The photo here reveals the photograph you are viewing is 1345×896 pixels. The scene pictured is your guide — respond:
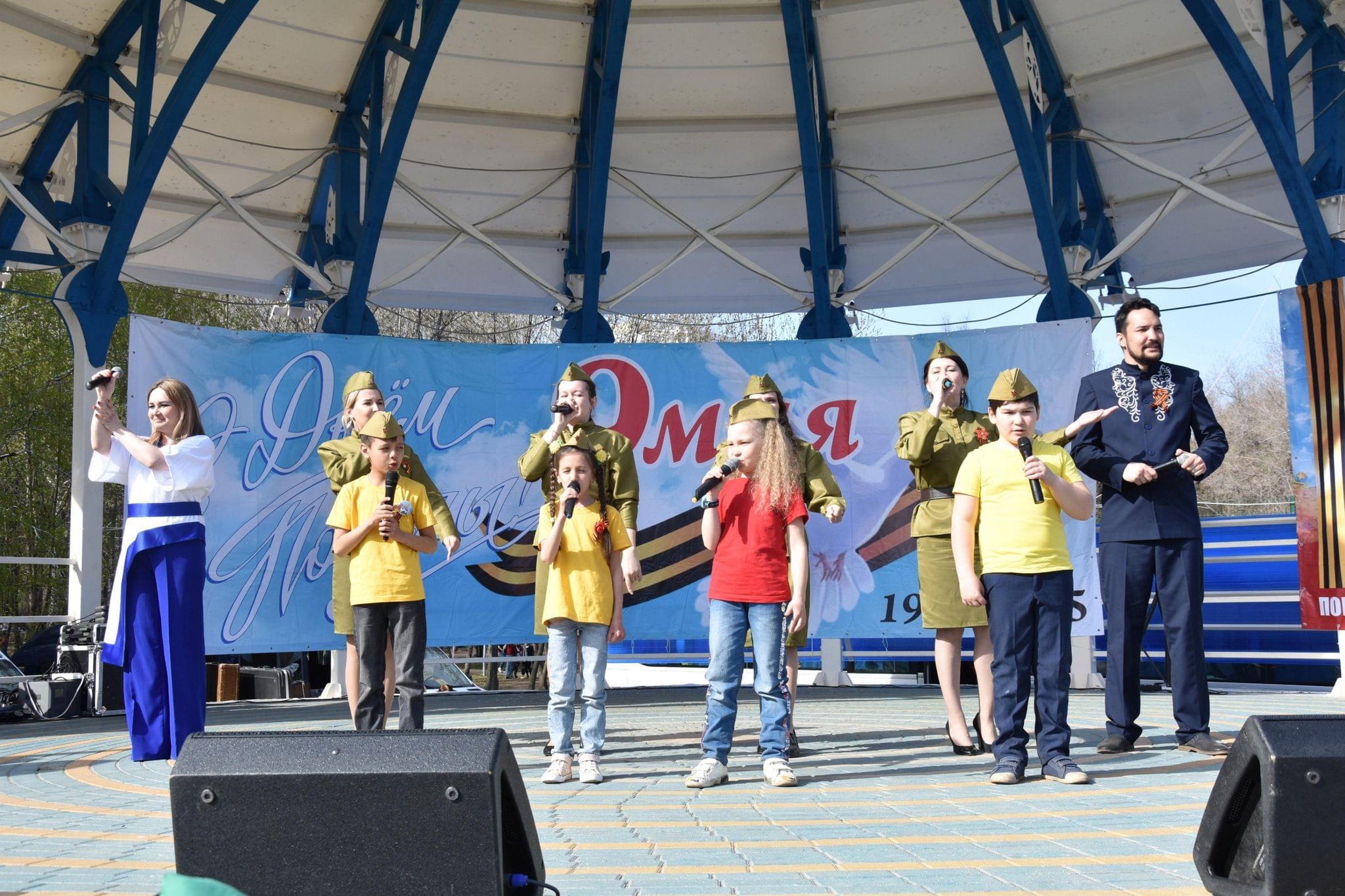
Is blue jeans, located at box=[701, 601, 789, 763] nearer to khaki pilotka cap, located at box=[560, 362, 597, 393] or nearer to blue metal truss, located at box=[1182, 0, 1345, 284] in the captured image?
khaki pilotka cap, located at box=[560, 362, 597, 393]

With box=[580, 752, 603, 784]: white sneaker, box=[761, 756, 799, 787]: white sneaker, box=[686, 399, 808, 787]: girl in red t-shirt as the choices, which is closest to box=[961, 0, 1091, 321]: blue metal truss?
box=[686, 399, 808, 787]: girl in red t-shirt

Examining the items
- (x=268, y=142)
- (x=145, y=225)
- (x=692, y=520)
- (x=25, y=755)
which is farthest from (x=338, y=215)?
(x=25, y=755)

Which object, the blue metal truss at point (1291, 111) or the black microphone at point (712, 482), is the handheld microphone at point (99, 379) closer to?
the black microphone at point (712, 482)

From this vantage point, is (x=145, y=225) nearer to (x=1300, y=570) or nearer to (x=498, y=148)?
(x=498, y=148)

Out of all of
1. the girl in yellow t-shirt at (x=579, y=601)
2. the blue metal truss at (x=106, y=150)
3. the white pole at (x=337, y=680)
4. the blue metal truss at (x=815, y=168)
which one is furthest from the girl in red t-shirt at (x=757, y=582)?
the white pole at (x=337, y=680)

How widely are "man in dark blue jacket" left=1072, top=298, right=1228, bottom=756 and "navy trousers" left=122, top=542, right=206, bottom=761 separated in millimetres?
3834

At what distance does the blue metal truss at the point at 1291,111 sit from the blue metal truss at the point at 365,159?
17.1ft

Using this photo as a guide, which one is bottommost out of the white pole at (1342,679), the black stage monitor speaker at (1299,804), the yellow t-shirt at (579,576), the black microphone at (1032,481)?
the white pole at (1342,679)

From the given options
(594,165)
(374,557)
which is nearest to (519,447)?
(594,165)

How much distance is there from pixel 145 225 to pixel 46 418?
15.2m

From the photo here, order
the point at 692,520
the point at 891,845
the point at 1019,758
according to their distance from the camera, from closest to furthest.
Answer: the point at 891,845 → the point at 1019,758 → the point at 692,520

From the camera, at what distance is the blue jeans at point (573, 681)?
17.3 ft

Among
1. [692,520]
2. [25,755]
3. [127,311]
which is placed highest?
[127,311]

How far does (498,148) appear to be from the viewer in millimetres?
11516
